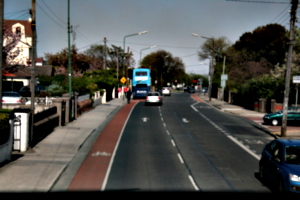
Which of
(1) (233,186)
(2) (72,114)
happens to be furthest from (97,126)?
(1) (233,186)

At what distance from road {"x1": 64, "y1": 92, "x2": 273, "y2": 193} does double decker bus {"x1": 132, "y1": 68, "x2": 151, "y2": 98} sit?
34520 millimetres

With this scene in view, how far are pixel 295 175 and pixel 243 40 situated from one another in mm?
94438

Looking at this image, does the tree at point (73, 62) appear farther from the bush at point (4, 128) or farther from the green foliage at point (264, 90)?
the bush at point (4, 128)

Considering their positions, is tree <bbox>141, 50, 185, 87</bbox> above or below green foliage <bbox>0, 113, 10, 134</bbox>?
above

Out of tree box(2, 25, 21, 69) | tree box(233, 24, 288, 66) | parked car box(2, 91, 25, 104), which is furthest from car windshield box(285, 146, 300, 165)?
tree box(233, 24, 288, 66)

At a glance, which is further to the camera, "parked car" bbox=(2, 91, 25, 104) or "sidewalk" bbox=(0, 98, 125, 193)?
"parked car" bbox=(2, 91, 25, 104)

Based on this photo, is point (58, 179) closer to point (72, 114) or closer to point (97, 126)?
point (97, 126)

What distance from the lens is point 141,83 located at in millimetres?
66812

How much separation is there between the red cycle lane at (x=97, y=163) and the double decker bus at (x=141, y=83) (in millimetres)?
37430

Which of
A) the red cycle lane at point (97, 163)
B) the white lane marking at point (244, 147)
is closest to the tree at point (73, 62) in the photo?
the red cycle lane at point (97, 163)

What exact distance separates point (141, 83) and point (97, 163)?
162ft

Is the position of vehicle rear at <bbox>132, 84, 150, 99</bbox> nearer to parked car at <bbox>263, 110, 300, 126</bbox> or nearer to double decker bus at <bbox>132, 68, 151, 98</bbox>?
double decker bus at <bbox>132, 68, 151, 98</bbox>

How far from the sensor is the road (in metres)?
14.2

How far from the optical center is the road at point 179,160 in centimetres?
1417
